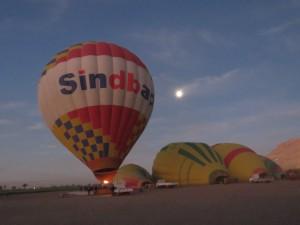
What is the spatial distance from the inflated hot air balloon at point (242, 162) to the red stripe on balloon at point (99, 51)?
18.4 metres

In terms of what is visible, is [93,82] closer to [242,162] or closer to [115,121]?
[115,121]

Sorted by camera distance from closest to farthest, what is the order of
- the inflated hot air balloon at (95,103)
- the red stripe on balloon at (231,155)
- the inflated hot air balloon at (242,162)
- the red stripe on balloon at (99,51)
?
the inflated hot air balloon at (95,103), the red stripe on balloon at (99,51), the inflated hot air balloon at (242,162), the red stripe on balloon at (231,155)

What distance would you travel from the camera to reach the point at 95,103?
1062 inches

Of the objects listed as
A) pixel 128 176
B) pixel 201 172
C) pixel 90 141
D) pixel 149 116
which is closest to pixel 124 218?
pixel 90 141

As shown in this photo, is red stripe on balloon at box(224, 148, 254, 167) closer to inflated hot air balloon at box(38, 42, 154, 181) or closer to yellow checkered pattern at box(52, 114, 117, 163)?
inflated hot air balloon at box(38, 42, 154, 181)

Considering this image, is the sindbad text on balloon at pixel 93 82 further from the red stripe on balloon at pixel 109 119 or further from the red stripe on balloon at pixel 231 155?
the red stripe on balloon at pixel 231 155

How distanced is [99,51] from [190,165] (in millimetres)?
14908

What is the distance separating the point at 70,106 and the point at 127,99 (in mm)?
4450

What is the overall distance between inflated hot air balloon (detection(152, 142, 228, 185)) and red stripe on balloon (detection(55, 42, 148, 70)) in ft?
38.7

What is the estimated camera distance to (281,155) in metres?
143

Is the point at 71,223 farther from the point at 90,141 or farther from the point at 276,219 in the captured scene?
the point at 90,141

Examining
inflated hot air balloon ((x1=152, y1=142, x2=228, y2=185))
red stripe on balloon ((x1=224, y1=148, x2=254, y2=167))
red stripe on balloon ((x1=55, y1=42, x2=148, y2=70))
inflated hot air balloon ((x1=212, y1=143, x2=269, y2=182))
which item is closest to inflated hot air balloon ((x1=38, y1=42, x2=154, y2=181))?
red stripe on balloon ((x1=55, y1=42, x2=148, y2=70))

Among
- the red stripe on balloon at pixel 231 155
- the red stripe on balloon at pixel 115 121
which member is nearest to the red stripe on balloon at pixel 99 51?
the red stripe on balloon at pixel 115 121

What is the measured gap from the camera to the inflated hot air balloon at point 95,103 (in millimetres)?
26844
